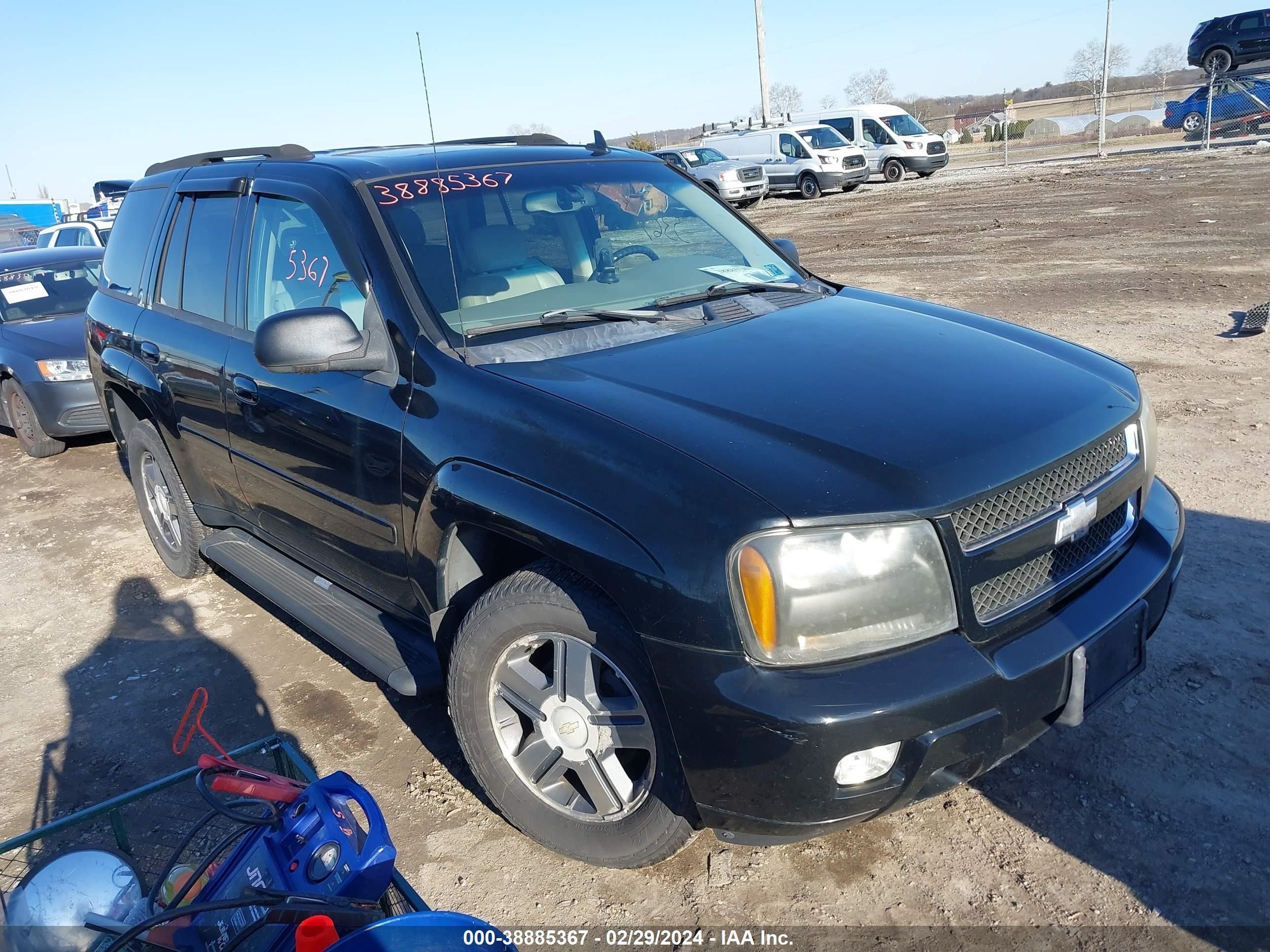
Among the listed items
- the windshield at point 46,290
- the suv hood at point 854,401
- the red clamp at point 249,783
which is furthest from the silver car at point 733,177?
the red clamp at point 249,783

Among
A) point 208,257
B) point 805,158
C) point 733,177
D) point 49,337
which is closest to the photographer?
point 208,257

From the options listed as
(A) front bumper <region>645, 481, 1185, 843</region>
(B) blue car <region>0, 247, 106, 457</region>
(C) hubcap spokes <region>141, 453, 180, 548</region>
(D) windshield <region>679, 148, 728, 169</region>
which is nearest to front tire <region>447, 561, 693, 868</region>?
(A) front bumper <region>645, 481, 1185, 843</region>

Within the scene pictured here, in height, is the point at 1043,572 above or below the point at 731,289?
below

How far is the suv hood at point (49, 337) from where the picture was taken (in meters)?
8.00

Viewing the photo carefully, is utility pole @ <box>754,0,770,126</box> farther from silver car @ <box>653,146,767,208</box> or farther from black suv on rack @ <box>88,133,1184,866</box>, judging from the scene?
black suv on rack @ <box>88,133,1184,866</box>

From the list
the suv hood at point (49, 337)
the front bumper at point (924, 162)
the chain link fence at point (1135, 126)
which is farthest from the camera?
the front bumper at point (924, 162)

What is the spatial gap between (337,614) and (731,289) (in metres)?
1.87

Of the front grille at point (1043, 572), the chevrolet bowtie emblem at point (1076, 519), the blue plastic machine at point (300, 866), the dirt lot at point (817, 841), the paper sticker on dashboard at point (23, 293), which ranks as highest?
the paper sticker on dashboard at point (23, 293)

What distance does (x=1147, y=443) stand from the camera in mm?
3004

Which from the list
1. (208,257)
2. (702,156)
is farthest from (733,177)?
(208,257)

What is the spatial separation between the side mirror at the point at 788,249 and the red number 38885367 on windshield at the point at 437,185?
1.25 metres

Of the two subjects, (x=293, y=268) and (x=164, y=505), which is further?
(x=164, y=505)

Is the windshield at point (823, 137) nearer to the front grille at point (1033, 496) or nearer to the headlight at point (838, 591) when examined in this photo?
the front grille at point (1033, 496)

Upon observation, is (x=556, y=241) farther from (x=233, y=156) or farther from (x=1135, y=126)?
(x=1135, y=126)
